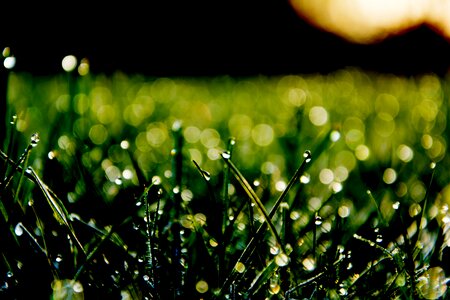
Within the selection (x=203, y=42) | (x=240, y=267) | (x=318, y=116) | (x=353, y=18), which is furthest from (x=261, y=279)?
(x=353, y=18)

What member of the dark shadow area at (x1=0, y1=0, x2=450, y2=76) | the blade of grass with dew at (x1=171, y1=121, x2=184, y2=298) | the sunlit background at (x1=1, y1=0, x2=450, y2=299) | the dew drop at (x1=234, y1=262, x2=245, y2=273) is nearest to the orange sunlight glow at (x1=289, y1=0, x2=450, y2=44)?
the dark shadow area at (x1=0, y1=0, x2=450, y2=76)

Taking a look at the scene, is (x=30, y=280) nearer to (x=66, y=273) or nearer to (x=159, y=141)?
(x=66, y=273)

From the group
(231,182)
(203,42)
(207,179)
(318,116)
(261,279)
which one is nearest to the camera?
(261,279)

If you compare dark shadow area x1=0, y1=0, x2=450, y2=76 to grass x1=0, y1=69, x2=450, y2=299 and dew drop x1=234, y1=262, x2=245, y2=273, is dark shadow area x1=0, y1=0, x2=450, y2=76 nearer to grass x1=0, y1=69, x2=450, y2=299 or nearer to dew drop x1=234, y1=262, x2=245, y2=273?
grass x1=0, y1=69, x2=450, y2=299

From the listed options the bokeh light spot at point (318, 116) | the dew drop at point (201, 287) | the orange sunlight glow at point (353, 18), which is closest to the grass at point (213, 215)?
the dew drop at point (201, 287)

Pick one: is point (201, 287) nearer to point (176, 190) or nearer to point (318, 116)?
point (176, 190)

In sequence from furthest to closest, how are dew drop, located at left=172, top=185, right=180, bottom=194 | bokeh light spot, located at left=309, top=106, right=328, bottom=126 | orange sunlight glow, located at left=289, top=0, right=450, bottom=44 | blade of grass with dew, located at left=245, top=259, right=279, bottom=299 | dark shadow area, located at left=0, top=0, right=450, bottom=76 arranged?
orange sunlight glow, located at left=289, top=0, right=450, bottom=44, dark shadow area, located at left=0, top=0, right=450, bottom=76, bokeh light spot, located at left=309, top=106, right=328, bottom=126, dew drop, located at left=172, top=185, right=180, bottom=194, blade of grass with dew, located at left=245, top=259, right=279, bottom=299

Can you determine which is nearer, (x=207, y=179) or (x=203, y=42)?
(x=207, y=179)

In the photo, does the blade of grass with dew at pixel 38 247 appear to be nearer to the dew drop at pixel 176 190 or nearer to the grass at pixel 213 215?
the grass at pixel 213 215

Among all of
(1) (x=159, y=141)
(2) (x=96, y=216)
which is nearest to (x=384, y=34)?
(1) (x=159, y=141)
